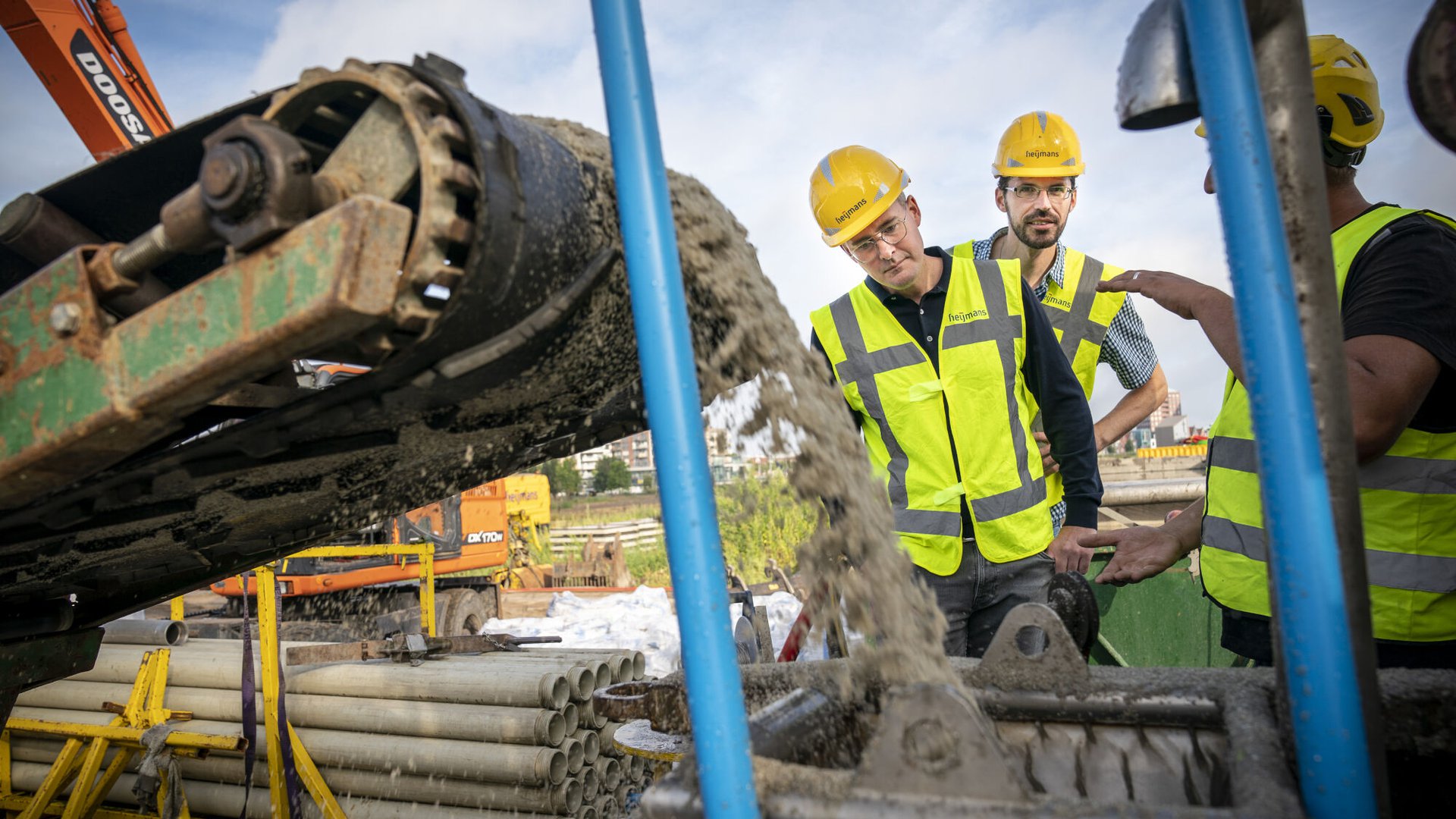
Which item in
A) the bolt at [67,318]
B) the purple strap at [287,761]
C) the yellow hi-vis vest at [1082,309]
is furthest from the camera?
the purple strap at [287,761]

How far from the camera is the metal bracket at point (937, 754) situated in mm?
905

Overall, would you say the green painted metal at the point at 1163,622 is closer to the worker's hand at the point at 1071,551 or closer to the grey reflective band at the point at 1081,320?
the grey reflective band at the point at 1081,320

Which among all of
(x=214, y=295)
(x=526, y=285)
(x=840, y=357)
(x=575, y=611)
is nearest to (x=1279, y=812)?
(x=526, y=285)

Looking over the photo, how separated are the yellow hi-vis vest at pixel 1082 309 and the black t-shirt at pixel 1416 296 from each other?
1.94 metres

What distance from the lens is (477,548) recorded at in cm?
1066

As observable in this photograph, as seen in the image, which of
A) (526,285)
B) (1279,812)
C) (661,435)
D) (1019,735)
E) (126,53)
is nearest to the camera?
(1279,812)

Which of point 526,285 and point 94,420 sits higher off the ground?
point 526,285

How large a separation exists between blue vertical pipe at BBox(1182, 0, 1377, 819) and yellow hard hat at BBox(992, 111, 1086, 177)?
3.19 m

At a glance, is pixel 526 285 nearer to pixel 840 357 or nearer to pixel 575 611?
pixel 840 357

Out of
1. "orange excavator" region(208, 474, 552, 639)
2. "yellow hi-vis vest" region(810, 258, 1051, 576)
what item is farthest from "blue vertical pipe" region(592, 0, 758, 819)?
"orange excavator" region(208, 474, 552, 639)

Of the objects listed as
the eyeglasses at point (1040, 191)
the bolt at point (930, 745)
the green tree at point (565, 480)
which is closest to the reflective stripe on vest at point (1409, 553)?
the bolt at point (930, 745)

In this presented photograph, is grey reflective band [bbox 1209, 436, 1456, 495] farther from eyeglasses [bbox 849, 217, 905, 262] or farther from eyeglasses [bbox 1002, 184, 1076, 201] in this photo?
eyeglasses [bbox 1002, 184, 1076, 201]

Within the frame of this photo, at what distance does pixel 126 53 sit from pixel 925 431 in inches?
310

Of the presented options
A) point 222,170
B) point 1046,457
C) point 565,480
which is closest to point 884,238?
point 1046,457
